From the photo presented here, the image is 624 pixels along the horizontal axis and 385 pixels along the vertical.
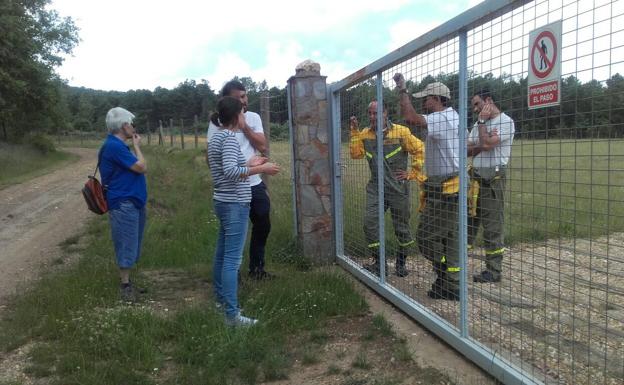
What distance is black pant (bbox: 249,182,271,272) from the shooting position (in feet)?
16.0

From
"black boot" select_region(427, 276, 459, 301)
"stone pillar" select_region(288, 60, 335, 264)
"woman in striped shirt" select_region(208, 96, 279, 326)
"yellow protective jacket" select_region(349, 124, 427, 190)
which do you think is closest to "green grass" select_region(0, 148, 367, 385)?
"woman in striped shirt" select_region(208, 96, 279, 326)

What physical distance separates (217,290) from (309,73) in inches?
102

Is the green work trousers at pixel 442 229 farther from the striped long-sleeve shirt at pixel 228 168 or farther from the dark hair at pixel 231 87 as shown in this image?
the dark hair at pixel 231 87

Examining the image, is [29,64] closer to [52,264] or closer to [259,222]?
[52,264]

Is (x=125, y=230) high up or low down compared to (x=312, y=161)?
down

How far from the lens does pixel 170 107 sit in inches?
2635

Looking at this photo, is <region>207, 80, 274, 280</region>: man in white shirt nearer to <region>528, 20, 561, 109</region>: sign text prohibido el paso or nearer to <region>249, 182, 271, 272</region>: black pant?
<region>249, 182, 271, 272</region>: black pant

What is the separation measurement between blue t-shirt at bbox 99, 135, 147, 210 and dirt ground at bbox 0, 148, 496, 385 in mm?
1089

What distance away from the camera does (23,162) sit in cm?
2131

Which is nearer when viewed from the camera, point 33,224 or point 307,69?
point 307,69

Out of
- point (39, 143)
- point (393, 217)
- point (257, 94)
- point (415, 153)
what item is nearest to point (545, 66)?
point (415, 153)

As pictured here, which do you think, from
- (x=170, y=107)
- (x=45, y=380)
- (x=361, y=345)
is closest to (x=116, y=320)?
(x=45, y=380)

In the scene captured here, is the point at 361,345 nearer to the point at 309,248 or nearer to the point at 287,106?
the point at 309,248

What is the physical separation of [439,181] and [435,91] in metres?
0.71
